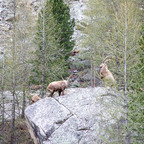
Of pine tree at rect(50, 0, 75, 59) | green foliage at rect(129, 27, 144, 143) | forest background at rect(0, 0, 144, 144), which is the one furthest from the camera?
pine tree at rect(50, 0, 75, 59)

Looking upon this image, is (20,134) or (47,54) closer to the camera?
(47,54)

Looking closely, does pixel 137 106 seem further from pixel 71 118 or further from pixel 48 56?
pixel 48 56

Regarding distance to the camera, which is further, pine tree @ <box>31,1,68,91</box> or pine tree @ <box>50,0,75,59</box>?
pine tree @ <box>50,0,75,59</box>

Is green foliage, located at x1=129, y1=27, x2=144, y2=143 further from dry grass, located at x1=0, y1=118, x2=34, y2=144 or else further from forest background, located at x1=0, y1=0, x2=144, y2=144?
dry grass, located at x1=0, y1=118, x2=34, y2=144

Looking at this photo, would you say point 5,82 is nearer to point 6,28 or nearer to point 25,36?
point 25,36

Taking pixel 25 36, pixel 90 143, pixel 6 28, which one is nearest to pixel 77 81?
pixel 25 36

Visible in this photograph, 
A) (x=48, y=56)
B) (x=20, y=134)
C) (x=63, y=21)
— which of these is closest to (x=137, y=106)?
(x=48, y=56)

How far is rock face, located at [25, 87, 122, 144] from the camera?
834cm

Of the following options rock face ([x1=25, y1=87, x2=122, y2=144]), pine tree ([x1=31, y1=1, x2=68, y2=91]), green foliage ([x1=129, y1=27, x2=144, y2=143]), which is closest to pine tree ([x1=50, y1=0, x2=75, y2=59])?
pine tree ([x1=31, y1=1, x2=68, y2=91])

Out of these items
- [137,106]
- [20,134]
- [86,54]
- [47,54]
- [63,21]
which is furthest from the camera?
[86,54]

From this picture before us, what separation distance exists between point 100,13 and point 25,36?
7.04 meters

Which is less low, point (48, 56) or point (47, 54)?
point (47, 54)

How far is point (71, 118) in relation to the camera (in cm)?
904

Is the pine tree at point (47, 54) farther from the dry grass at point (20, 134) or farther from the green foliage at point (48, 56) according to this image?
the dry grass at point (20, 134)
